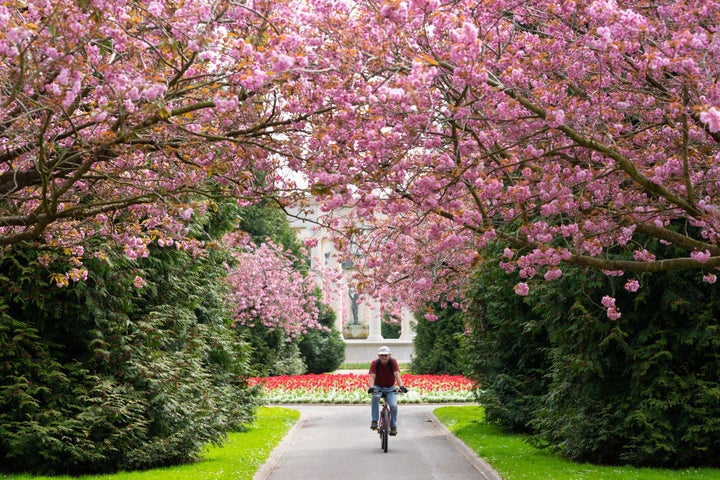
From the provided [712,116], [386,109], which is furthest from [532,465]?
[712,116]

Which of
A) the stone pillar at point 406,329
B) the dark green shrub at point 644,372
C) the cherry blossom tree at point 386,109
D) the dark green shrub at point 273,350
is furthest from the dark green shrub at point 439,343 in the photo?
the cherry blossom tree at point 386,109

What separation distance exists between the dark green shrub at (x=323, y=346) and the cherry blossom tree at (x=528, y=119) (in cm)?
3102

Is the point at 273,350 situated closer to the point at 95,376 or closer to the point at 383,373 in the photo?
the point at 383,373

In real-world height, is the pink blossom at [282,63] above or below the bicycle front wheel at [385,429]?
above

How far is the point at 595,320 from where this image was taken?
11.6 m

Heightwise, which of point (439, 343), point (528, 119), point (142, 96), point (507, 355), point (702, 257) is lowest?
point (507, 355)

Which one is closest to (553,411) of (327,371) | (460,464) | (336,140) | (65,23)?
(460,464)

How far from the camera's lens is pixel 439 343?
107 ft

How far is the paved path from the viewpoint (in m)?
11.9

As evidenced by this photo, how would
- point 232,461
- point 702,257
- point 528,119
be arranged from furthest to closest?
point 232,461 < point 528,119 < point 702,257

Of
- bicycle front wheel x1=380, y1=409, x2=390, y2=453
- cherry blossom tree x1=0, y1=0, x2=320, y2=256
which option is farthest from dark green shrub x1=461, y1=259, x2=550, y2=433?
cherry blossom tree x1=0, y1=0, x2=320, y2=256

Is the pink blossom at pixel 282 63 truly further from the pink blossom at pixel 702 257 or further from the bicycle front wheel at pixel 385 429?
the bicycle front wheel at pixel 385 429

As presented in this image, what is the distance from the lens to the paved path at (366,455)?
11.9 meters

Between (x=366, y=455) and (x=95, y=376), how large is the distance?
4942 mm
